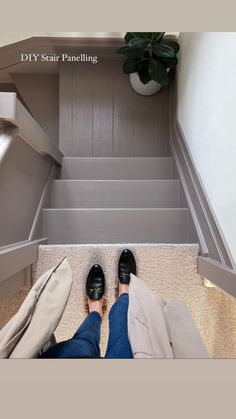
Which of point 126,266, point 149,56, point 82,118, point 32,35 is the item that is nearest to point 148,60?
point 149,56

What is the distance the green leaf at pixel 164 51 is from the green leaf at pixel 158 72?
0.05m

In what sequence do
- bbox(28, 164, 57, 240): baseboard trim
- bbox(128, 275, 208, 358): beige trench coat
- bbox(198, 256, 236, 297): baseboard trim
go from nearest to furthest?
bbox(128, 275, 208, 358): beige trench coat < bbox(198, 256, 236, 297): baseboard trim < bbox(28, 164, 57, 240): baseboard trim

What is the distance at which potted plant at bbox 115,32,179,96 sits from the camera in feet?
4.35

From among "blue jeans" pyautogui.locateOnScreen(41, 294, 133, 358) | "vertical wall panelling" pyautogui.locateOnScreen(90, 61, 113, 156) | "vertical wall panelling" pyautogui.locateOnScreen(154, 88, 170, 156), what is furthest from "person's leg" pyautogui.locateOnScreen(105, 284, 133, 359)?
"vertical wall panelling" pyautogui.locateOnScreen(154, 88, 170, 156)

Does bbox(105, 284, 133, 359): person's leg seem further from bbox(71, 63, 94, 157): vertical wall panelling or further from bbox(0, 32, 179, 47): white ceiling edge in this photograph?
bbox(0, 32, 179, 47): white ceiling edge

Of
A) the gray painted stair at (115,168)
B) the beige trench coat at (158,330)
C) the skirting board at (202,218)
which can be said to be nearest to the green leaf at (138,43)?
the skirting board at (202,218)

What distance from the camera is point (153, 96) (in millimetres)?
1669

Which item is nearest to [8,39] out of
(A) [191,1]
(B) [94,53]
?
(B) [94,53]

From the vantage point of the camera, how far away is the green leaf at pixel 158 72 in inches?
61.7

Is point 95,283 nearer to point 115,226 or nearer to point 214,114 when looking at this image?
point 115,226

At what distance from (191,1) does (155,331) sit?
1018mm

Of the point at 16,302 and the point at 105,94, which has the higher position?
the point at 105,94

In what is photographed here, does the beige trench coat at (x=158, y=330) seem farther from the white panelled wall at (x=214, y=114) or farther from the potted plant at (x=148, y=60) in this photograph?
the potted plant at (x=148, y=60)

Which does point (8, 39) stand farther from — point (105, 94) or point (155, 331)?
point (155, 331)
